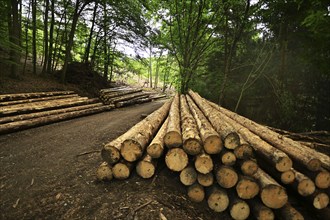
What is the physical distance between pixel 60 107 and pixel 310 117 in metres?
13.0

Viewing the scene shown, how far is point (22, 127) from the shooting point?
616 centimetres

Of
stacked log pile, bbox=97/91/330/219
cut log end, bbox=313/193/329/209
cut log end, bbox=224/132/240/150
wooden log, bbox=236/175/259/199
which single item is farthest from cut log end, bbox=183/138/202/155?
cut log end, bbox=313/193/329/209

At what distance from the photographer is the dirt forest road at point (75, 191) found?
8.93 feet

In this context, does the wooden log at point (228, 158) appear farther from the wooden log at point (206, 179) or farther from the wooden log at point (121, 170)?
the wooden log at point (121, 170)

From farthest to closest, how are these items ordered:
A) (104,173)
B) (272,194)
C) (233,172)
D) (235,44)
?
1. (235,44)
2. (104,173)
3. (233,172)
4. (272,194)

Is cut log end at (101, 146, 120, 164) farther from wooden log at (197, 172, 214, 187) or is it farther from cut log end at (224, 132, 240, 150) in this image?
cut log end at (224, 132, 240, 150)

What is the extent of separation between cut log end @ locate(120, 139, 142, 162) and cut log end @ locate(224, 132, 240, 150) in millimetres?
1419

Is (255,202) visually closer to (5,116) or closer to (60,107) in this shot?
(5,116)

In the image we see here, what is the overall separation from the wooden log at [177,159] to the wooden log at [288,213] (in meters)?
1.57

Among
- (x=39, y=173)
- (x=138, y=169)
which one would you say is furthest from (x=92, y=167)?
(x=138, y=169)

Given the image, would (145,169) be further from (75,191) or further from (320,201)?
(320,201)

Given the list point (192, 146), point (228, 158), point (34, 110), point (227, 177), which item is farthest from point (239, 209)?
point (34, 110)

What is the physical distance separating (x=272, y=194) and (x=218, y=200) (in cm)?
76

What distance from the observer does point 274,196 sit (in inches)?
109
